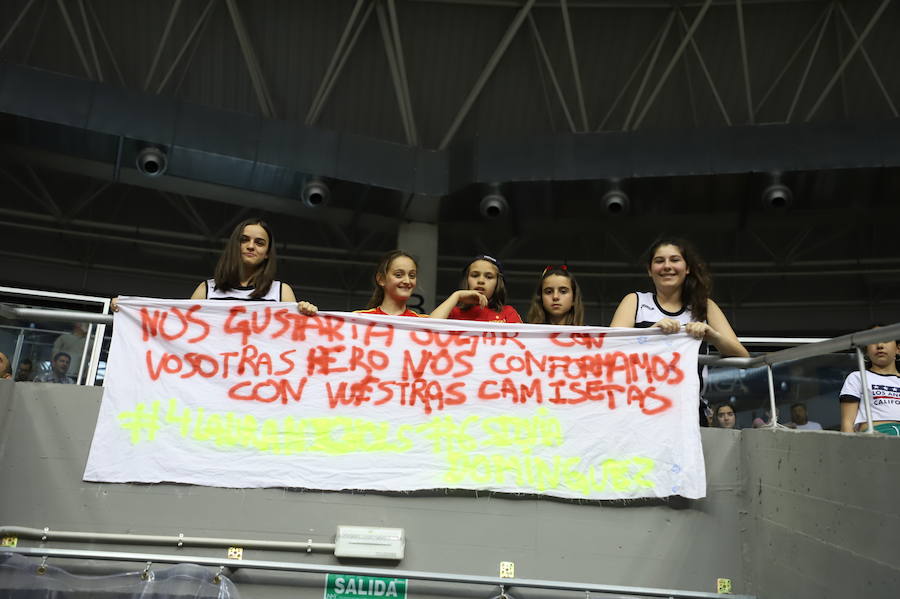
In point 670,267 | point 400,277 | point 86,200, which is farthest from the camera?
point 86,200

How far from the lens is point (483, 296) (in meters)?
4.68

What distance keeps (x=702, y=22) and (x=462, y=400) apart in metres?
10.3

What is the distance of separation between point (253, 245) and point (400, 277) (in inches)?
37.9

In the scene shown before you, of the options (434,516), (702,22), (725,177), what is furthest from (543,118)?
(434,516)

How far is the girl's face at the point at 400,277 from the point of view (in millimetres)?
4586

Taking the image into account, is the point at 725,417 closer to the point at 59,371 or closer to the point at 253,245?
the point at 253,245

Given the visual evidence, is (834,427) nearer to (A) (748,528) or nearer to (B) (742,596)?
(A) (748,528)

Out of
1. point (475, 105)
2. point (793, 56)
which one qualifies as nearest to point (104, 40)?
point (475, 105)

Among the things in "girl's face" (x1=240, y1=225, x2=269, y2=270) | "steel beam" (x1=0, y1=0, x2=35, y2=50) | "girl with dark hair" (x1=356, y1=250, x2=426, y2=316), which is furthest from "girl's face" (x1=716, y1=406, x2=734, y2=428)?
"steel beam" (x1=0, y1=0, x2=35, y2=50)

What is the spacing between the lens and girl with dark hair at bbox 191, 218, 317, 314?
4.42m

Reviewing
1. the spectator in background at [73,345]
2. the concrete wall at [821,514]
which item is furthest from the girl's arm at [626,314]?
the spectator in background at [73,345]

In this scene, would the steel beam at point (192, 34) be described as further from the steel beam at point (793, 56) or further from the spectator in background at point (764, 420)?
the spectator in background at point (764, 420)

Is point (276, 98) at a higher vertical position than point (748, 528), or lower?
higher

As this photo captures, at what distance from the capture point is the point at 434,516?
4051 millimetres
